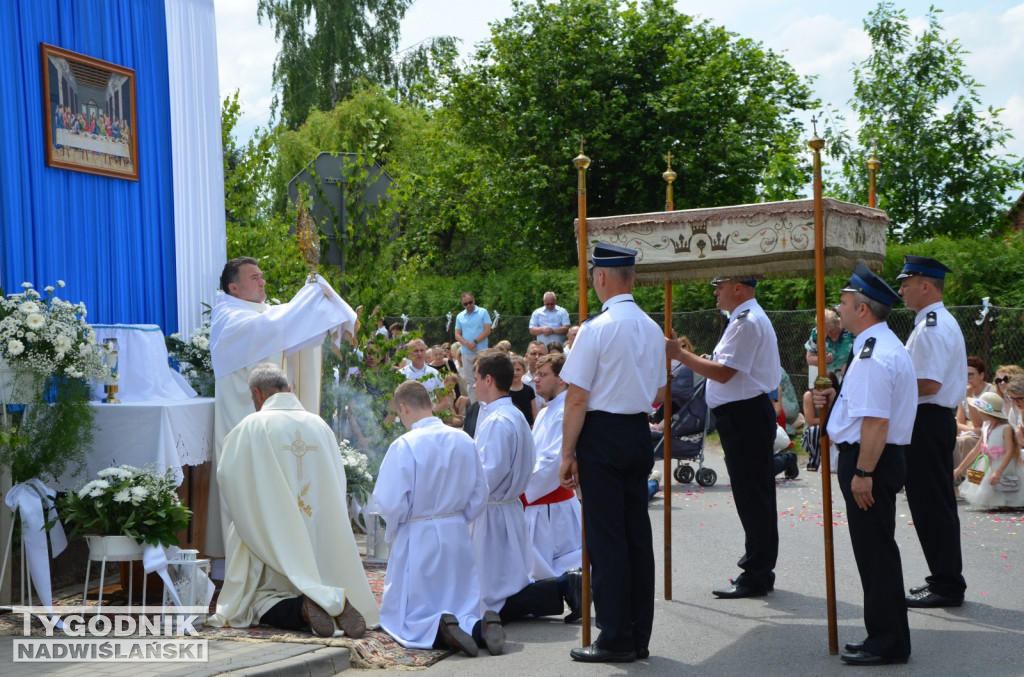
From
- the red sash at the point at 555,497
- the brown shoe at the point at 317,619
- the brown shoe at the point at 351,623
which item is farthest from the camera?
the red sash at the point at 555,497

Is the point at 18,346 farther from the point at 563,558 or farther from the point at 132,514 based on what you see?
the point at 563,558

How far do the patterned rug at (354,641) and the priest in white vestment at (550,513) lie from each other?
1.42 meters

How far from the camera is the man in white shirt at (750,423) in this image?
25.7ft

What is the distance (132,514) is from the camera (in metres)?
6.95

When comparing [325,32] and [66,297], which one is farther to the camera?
[325,32]

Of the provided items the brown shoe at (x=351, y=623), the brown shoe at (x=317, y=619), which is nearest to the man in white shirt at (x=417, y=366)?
the brown shoe at (x=351, y=623)

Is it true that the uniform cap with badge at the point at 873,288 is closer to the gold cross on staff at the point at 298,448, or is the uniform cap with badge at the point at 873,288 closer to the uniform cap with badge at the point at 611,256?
the uniform cap with badge at the point at 611,256

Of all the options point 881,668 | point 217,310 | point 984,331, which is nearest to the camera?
→ point 881,668

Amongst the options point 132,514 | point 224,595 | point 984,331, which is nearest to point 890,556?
point 224,595

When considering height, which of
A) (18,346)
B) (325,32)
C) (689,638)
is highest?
(325,32)

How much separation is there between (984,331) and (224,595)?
1172 centimetres

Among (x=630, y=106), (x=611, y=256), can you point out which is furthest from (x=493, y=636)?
→ (x=630, y=106)

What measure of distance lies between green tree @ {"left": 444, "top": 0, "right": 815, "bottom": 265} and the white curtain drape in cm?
1950

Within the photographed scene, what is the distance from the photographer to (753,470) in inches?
310
